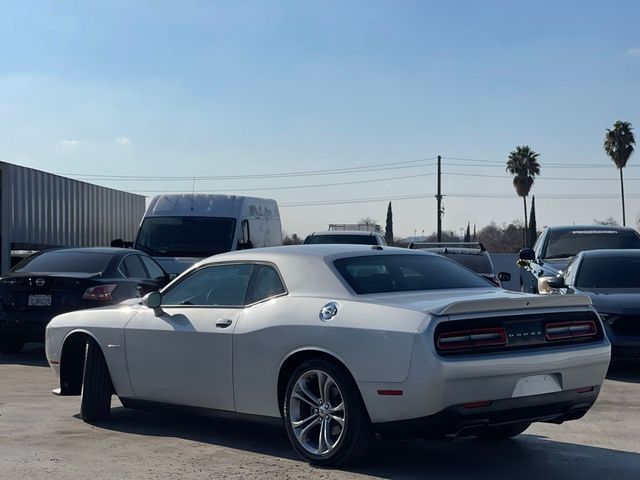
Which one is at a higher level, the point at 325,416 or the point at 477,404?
the point at 477,404

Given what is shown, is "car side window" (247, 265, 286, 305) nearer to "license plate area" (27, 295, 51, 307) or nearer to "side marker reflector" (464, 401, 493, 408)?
"side marker reflector" (464, 401, 493, 408)

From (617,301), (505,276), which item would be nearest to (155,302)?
(617,301)

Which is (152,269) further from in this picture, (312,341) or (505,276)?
(312,341)

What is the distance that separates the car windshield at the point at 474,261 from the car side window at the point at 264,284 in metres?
9.94

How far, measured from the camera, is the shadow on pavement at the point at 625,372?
11.2m

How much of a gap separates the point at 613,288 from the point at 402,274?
6.19m

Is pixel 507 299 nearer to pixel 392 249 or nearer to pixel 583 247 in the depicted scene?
pixel 392 249

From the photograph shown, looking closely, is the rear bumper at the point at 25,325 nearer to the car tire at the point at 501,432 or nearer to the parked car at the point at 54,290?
the parked car at the point at 54,290

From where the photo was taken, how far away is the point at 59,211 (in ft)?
78.0

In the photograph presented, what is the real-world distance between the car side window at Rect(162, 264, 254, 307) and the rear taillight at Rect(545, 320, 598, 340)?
2.28 metres

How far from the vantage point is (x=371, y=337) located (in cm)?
613

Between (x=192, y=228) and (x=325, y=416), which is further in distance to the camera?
(x=192, y=228)

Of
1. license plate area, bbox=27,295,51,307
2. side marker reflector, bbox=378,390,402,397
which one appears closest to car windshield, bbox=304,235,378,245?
license plate area, bbox=27,295,51,307

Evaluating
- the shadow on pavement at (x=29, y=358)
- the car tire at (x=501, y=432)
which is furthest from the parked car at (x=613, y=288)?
the shadow on pavement at (x=29, y=358)
